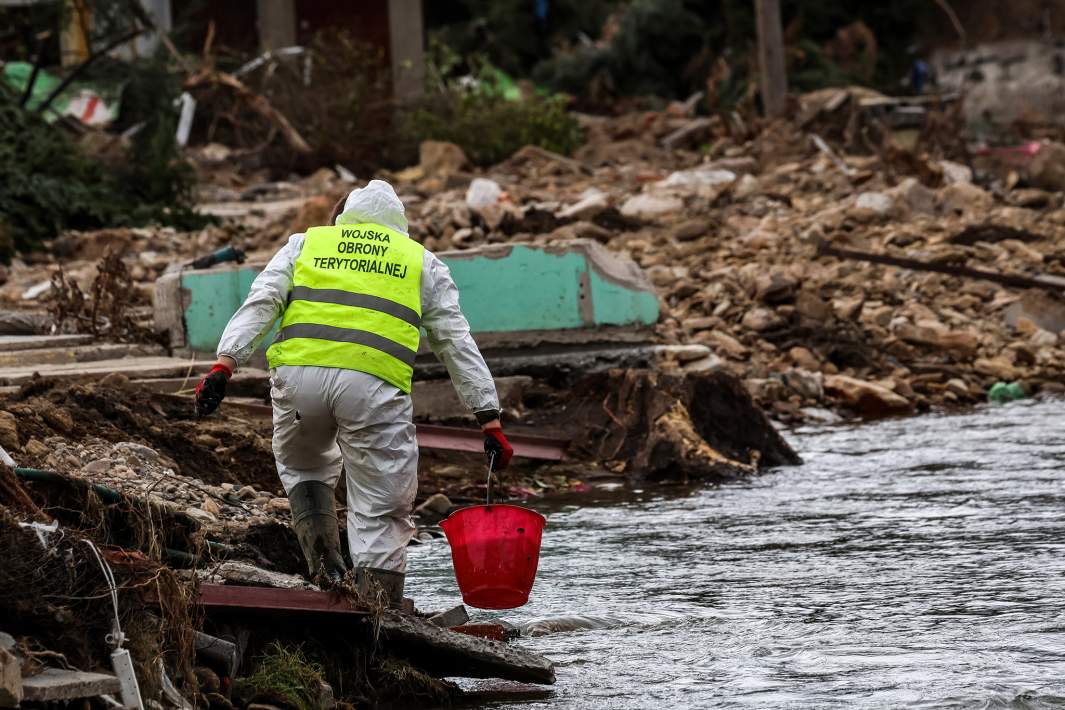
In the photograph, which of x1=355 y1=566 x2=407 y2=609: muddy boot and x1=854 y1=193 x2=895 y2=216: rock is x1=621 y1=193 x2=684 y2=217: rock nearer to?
x1=854 y1=193 x2=895 y2=216: rock

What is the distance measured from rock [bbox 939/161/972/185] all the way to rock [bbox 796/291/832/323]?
5423 mm

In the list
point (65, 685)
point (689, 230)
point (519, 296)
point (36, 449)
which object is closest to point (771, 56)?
point (689, 230)

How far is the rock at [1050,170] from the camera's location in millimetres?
18812

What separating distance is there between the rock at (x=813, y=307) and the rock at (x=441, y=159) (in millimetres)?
7159

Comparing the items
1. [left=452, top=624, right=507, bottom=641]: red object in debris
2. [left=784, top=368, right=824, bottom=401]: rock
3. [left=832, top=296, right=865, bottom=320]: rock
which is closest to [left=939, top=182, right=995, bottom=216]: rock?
[left=832, top=296, right=865, bottom=320]: rock

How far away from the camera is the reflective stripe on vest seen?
571cm

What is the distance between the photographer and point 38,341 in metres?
11.1

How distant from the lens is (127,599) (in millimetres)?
4270

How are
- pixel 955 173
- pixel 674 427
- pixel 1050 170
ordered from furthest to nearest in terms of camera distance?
pixel 955 173, pixel 1050 170, pixel 674 427

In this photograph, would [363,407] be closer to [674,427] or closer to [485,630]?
[485,630]

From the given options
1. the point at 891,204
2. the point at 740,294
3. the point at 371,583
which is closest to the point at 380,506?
the point at 371,583

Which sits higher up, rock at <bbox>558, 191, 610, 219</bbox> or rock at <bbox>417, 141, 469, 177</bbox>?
rock at <bbox>417, 141, 469, 177</bbox>

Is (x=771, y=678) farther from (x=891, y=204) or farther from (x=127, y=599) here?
A: (x=891, y=204)

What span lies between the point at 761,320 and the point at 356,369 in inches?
351
